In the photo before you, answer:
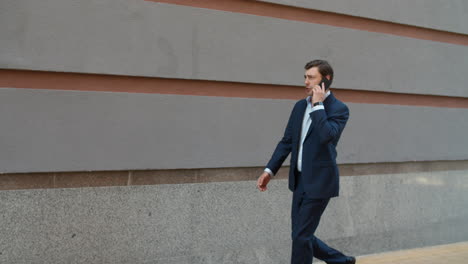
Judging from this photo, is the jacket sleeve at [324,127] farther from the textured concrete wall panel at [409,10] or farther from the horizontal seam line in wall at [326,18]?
the textured concrete wall panel at [409,10]

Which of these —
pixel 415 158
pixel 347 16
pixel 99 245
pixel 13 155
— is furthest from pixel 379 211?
pixel 13 155

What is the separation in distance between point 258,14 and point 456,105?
323 centimetres

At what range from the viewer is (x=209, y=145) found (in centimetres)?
481

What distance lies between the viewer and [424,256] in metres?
5.81

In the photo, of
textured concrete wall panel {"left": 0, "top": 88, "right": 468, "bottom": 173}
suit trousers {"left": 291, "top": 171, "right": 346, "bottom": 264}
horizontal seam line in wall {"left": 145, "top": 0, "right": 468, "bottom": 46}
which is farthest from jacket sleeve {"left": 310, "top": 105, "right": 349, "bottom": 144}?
horizontal seam line in wall {"left": 145, "top": 0, "right": 468, "bottom": 46}

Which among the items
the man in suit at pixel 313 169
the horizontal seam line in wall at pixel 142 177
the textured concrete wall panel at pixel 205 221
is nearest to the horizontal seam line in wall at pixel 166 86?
the horizontal seam line in wall at pixel 142 177

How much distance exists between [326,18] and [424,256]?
9.65ft

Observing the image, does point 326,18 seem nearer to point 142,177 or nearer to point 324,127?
point 324,127

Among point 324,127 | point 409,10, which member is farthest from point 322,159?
point 409,10

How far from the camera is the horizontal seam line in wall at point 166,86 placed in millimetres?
4082

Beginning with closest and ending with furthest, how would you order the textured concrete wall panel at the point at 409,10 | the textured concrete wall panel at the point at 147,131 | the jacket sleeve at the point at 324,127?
the jacket sleeve at the point at 324,127 < the textured concrete wall panel at the point at 147,131 < the textured concrete wall panel at the point at 409,10

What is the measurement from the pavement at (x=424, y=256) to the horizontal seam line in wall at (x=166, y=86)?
69.9 inches

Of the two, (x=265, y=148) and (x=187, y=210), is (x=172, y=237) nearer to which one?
(x=187, y=210)

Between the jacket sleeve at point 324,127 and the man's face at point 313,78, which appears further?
the man's face at point 313,78
